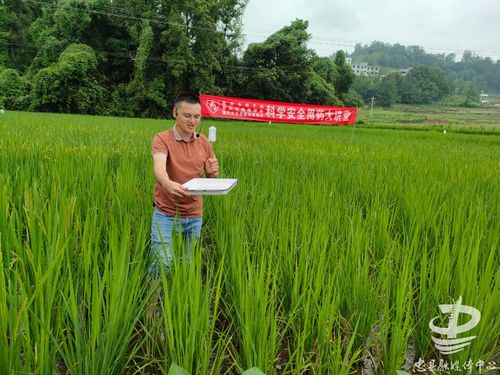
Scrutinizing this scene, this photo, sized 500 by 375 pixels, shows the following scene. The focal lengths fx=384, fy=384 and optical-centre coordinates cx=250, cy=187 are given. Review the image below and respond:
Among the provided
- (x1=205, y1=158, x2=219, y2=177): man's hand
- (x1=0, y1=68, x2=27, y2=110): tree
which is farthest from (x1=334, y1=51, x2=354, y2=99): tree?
(x1=205, y1=158, x2=219, y2=177): man's hand

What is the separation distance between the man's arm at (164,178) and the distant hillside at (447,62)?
281 feet

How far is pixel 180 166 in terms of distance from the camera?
173cm

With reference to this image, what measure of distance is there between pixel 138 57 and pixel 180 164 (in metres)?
19.4

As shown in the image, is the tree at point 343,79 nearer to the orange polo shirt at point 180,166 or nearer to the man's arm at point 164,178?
the orange polo shirt at point 180,166

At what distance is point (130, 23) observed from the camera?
21.5m

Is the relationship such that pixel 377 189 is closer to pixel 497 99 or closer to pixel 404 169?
pixel 404 169

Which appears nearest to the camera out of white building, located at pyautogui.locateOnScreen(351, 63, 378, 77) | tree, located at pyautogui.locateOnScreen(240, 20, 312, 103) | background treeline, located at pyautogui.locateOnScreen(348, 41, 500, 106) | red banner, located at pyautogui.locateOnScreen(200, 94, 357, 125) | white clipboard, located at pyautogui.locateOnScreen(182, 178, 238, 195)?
white clipboard, located at pyautogui.locateOnScreen(182, 178, 238, 195)

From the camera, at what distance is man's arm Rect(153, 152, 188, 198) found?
1.45 m

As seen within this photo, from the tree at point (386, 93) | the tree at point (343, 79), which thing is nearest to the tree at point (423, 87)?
the tree at point (386, 93)

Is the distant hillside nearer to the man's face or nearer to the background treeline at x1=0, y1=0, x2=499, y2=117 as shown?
the background treeline at x1=0, y1=0, x2=499, y2=117

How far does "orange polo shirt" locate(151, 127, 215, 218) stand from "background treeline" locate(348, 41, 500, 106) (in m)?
56.8

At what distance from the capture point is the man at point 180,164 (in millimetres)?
1627

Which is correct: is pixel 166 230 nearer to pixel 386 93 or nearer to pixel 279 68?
pixel 279 68

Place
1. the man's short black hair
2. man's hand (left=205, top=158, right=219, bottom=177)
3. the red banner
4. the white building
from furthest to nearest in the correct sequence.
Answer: the white building → the red banner → man's hand (left=205, top=158, right=219, bottom=177) → the man's short black hair
